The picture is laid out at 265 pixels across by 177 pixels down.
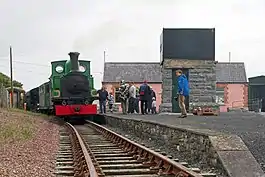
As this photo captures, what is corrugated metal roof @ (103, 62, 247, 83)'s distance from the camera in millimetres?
51406

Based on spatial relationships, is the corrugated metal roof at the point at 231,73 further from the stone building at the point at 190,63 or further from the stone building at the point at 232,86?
the stone building at the point at 190,63

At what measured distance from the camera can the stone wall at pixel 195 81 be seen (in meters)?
23.0

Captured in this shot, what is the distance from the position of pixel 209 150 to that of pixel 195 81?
49.7ft

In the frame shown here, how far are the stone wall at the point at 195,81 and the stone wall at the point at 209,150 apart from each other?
33.6 feet

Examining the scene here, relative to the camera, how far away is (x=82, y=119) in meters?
27.4

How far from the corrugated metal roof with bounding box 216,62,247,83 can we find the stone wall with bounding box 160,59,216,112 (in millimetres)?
28095

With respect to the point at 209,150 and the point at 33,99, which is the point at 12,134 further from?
the point at 33,99

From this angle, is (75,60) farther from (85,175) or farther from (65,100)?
(85,175)

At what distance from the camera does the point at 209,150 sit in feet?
26.8

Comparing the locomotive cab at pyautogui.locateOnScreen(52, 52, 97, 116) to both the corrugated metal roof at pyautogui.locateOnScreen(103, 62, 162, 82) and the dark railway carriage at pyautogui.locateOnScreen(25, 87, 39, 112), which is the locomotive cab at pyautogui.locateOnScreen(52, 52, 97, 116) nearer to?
the dark railway carriage at pyautogui.locateOnScreen(25, 87, 39, 112)

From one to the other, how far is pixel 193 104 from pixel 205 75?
1.47m

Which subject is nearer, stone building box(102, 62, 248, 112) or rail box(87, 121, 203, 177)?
rail box(87, 121, 203, 177)

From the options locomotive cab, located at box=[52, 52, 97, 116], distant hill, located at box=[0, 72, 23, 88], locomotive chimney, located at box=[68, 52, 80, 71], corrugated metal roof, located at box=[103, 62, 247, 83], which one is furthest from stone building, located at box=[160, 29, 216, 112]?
distant hill, located at box=[0, 72, 23, 88]

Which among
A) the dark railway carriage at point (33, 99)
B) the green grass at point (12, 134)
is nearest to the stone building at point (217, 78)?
the dark railway carriage at point (33, 99)
